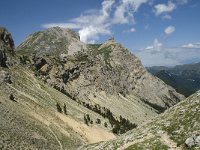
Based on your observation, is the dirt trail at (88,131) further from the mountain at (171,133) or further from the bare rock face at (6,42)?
the mountain at (171,133)

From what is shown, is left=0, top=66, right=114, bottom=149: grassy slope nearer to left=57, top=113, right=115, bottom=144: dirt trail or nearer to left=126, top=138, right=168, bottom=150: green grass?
left=57, top=113, right=115, bottom=144: dirt trail

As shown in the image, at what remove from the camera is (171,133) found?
47.0 meters

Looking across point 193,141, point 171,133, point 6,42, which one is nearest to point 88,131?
point 6,42

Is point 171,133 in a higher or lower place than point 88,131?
lower

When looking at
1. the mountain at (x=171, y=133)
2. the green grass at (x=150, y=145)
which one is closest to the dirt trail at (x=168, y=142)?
the mountain at (x=171, y=133)

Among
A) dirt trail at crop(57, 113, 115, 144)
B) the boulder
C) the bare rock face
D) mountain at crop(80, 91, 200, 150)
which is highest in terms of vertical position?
the bare rock face

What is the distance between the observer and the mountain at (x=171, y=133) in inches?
1757

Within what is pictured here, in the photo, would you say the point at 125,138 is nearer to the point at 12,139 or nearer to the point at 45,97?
the point at 12,139

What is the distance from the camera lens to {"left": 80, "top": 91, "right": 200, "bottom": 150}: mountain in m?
44.6

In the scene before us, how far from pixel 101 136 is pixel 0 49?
63.3 m

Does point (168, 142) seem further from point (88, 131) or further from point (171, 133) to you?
point (88, 131)

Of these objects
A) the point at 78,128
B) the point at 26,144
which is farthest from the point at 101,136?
the point at 26,144

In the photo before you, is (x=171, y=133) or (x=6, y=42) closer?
(x=171, y=133)

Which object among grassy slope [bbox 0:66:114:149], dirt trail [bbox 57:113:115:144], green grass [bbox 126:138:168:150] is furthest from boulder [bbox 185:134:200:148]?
dirt trail [bbox 57:113:115:144]
